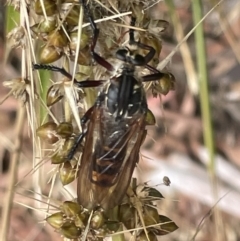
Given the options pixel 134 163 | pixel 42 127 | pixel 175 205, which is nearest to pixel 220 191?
pixel 175 205

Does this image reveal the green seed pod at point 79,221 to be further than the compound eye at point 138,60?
No

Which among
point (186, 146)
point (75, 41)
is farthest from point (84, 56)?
point (186, 146)

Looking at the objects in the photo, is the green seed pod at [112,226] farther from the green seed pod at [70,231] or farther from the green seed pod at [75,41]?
the green seed pod at [75,41]

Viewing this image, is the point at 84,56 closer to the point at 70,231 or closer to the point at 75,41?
the point at 75,41

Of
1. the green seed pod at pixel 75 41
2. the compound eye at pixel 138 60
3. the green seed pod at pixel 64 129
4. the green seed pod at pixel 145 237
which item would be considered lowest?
the green seed pod at pixel 145 237

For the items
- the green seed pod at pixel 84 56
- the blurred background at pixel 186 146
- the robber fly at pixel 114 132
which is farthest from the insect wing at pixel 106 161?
the blurred background at pixel 186 146

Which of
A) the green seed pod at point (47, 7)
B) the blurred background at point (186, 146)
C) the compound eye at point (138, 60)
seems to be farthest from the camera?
the blurred background at point (186, 146)
